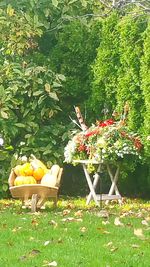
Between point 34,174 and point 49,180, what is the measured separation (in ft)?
1.90

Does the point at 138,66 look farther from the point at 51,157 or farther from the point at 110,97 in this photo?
the point at 51,157

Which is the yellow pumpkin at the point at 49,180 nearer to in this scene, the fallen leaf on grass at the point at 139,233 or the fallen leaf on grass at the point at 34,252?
the fallen leaf on grass at the point at 139,233

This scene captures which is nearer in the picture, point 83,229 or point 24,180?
point 83,229

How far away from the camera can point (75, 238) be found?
6414mm

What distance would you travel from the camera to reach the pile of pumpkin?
8961mm

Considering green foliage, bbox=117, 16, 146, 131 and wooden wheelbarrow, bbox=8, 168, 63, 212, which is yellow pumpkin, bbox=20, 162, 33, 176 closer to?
wooden wheelbarrow, bbox=8, 168, 63, 212

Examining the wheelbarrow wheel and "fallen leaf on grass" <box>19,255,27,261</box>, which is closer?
"fallen leaf on grass" <box>19,255,27,261</box>

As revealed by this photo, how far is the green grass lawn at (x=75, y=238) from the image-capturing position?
543 centimetres

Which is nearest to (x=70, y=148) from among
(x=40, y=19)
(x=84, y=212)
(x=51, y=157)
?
(x=51, y=157)

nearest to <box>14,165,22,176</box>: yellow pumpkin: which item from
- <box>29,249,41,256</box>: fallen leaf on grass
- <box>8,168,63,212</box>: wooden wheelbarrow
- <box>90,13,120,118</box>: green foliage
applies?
<box>8,168,63,212</box>: wooden wheelbarrow

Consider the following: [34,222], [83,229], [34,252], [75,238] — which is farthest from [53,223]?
[34,252]

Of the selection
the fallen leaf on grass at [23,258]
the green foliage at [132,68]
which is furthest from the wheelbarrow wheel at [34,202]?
the fallen leaf on grass at [23,258]

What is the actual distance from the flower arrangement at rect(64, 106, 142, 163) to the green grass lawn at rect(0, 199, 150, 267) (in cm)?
98

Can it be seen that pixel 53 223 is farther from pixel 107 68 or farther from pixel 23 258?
pixel 107 68
